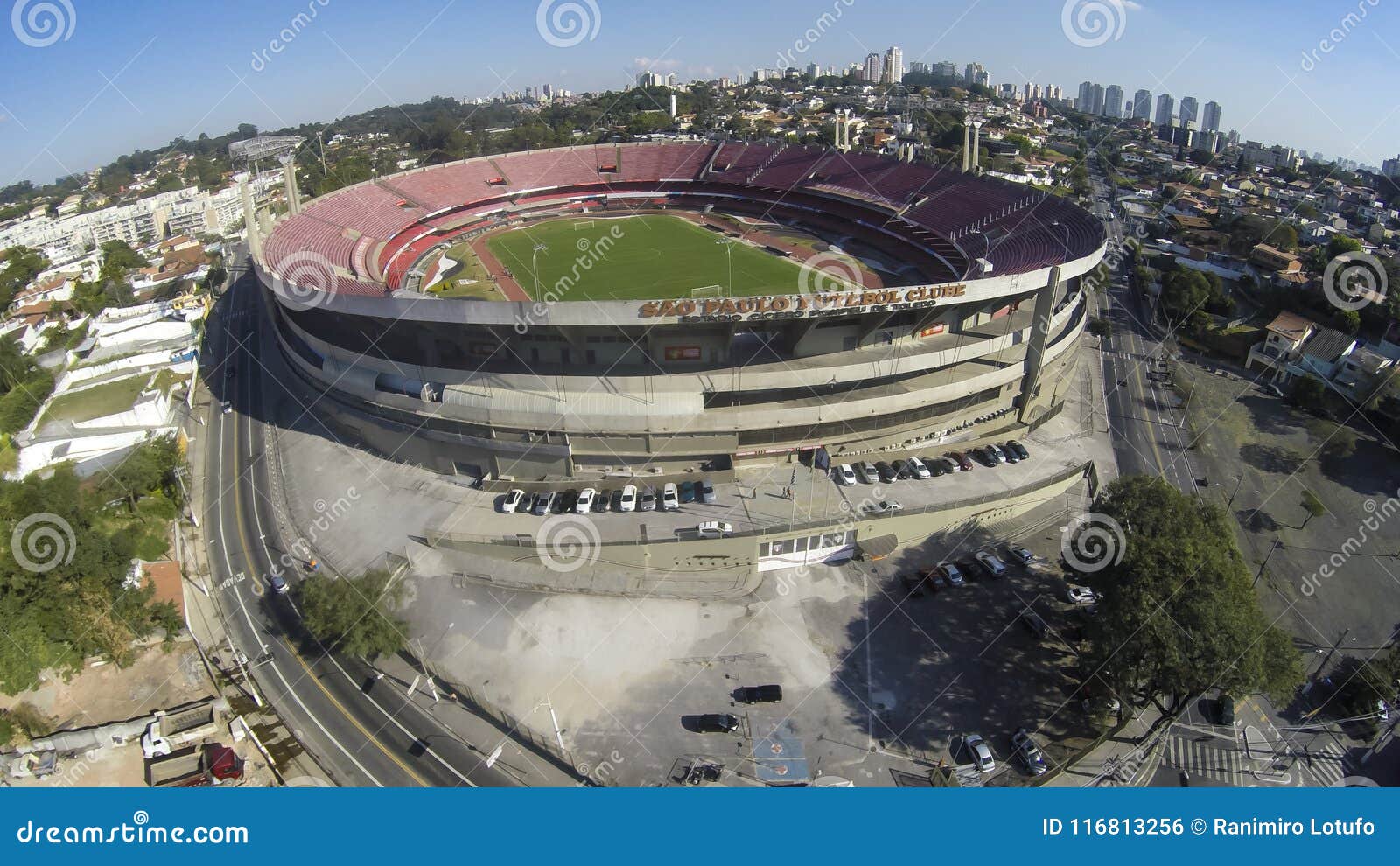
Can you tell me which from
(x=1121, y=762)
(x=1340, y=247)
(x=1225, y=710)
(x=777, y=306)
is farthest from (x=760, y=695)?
(x=1340, y=247)

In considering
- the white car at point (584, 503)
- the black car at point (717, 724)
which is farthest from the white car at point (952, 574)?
the white car at point (584, 503)

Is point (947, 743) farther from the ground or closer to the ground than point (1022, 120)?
closer to the ground

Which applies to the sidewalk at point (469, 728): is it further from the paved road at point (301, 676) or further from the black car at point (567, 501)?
the black car at point (567, 501)

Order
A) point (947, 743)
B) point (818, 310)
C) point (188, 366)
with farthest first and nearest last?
point (188, 366), point (818, 310), point (947, 743)

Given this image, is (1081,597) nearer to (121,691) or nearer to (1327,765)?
(1327,765)

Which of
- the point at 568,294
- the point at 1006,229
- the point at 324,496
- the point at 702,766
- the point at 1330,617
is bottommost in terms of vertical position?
the point at 1330,617

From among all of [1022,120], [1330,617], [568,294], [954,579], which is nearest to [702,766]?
[954,579]

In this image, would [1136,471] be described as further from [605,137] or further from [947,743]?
[605,137]
